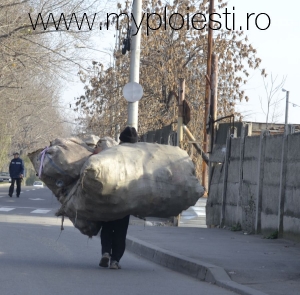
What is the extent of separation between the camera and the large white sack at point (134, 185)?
9109 millimetres

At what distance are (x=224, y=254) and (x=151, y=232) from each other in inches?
168

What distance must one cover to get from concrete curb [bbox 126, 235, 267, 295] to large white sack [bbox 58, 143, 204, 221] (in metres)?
0.87

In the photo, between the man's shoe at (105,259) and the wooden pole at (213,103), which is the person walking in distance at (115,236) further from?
the wooden pole at (213,103)

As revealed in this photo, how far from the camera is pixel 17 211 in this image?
76.5 feet

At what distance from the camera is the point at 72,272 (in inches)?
391

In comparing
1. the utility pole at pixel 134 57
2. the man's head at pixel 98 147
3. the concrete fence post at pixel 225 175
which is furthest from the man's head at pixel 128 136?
the utility pole at pixel 134 57

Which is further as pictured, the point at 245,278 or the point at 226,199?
the point at 226,199

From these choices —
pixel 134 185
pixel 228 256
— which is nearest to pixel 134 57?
pixel 228 256

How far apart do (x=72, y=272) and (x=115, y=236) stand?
76cm

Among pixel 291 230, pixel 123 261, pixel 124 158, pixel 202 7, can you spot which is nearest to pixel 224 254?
pixel 123 261

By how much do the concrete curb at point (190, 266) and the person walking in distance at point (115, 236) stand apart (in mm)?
959

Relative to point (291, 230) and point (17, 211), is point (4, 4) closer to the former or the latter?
point (17, 211)

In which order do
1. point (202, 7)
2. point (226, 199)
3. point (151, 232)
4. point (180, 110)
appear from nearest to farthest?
point (151, 232), point (226, 199), point (180, 110), point (202, 7)

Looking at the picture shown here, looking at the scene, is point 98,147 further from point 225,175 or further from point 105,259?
point 225,175
